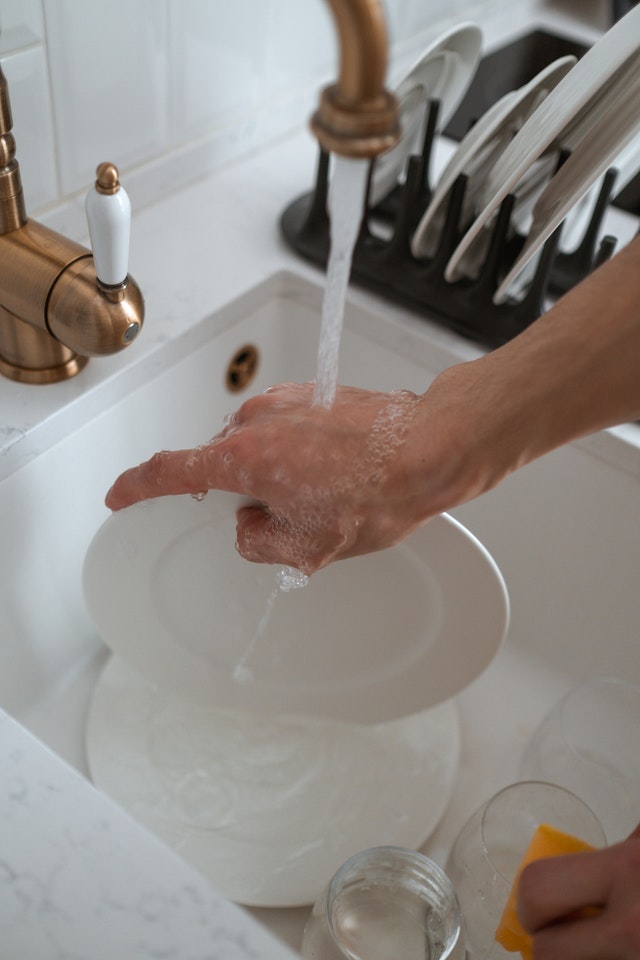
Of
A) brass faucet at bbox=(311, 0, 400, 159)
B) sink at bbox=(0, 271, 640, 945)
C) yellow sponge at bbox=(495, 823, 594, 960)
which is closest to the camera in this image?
brass faucet at bbox=(311, 0, 400, 159)

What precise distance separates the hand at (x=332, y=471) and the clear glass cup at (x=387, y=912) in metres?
0.20

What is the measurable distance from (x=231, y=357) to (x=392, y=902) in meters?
0.48

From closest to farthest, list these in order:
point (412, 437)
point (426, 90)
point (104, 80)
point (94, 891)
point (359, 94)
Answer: point (359, 94) < point (94, 891) < point (412, 437) < point (104, 80) < point (426, 90)

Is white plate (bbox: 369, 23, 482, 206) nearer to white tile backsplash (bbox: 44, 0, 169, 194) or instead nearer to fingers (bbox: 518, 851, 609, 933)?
white tile backsplash (bbox: 44, 0, 169, 194)

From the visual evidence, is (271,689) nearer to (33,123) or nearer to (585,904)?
(585,904)

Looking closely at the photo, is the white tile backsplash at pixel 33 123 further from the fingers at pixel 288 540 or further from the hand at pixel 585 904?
the hand at pixel 585 904

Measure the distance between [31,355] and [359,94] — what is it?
427mm

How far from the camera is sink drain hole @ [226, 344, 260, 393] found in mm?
854

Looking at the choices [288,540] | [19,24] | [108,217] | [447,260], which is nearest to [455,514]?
[447,260]

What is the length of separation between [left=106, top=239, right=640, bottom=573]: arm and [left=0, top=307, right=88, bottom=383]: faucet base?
0.48ft

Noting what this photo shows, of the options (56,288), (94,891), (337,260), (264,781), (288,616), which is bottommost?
(264,781)

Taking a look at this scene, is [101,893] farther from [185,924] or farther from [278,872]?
[278,872]

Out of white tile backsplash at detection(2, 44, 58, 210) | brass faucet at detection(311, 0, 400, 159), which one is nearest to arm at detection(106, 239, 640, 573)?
brass faucet at detection(311, 0, 400, 159)

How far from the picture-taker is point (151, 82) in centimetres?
81
